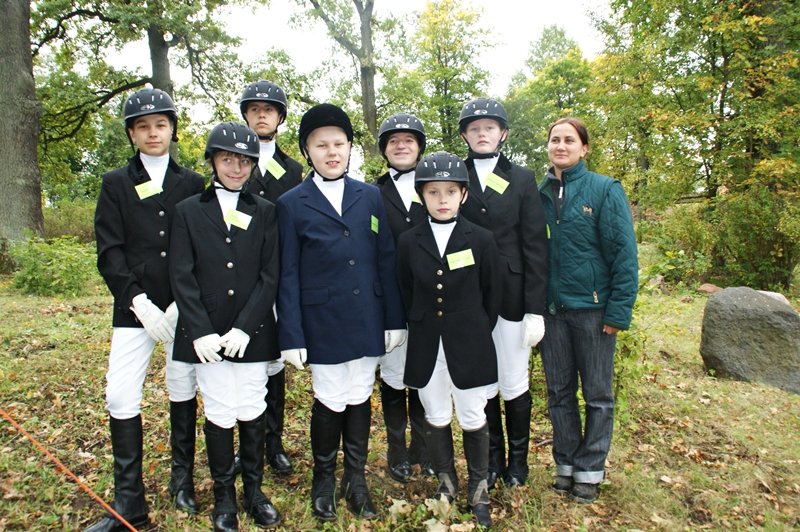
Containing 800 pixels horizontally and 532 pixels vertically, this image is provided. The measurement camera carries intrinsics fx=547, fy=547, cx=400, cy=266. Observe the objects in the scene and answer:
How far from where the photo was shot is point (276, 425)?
4.09 meters

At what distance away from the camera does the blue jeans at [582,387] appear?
3609 mm

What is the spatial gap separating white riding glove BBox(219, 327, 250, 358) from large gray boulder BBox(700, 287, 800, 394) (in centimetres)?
621

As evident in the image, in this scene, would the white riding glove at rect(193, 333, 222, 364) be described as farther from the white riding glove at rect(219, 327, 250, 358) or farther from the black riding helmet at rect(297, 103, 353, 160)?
the black riding helmet at rect(297, 103, 353, 160)

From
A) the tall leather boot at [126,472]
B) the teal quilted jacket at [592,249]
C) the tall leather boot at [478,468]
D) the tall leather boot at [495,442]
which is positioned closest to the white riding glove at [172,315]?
the tall leather boot at [126,472]

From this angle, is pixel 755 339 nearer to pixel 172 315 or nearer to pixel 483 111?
pixel 483 111

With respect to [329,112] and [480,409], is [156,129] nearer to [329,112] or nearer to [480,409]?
[329,112]

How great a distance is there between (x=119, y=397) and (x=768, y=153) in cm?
1405

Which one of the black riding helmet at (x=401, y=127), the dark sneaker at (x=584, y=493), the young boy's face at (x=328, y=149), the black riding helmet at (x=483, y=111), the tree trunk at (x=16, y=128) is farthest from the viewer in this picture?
the tree trunk at (x=16, y=128)

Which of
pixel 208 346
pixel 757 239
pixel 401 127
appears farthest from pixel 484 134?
pixel 757 239

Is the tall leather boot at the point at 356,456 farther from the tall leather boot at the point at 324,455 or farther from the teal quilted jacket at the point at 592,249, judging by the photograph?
the teal quilted jacket at the point at 592,249

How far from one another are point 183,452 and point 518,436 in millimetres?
2249

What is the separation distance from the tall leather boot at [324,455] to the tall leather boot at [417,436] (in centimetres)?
58

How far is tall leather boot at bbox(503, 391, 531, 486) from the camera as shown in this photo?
3.75 meters

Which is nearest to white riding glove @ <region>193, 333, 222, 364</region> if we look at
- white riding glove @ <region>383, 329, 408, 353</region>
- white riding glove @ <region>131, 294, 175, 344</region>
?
white riding glove @ <region>131, 294, 175, 344</region>
